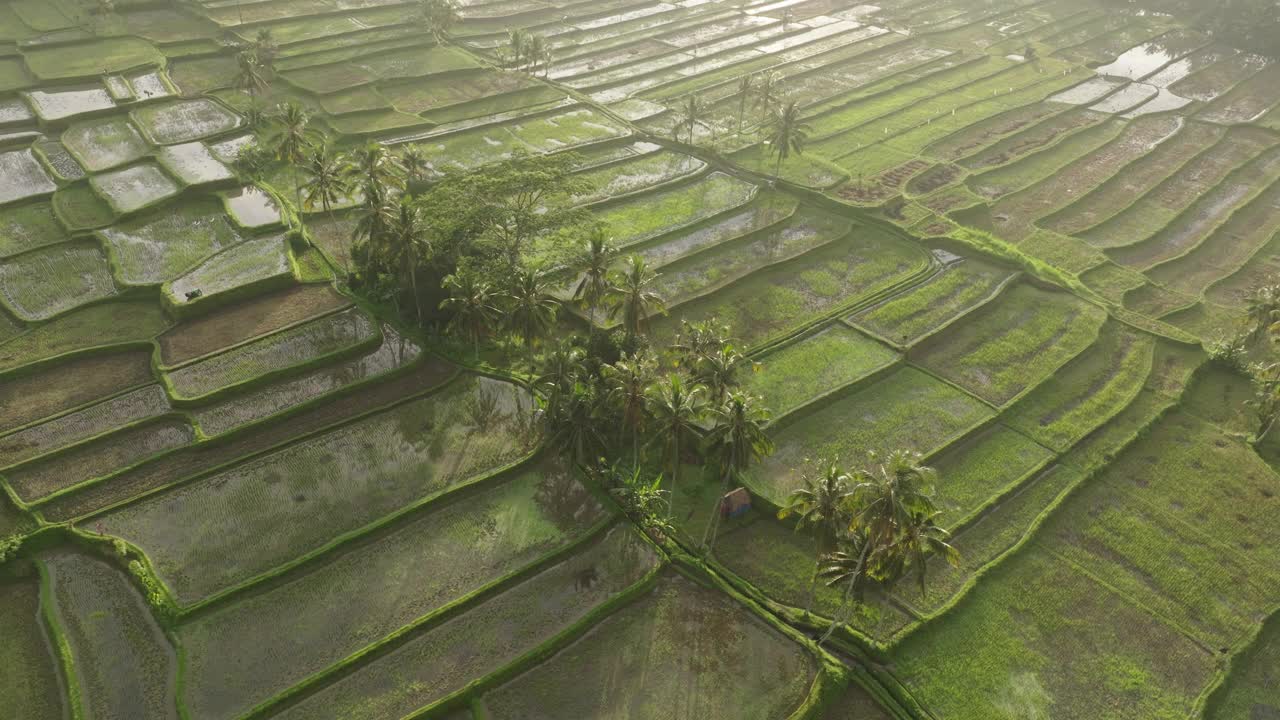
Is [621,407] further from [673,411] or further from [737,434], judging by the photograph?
[737,434]

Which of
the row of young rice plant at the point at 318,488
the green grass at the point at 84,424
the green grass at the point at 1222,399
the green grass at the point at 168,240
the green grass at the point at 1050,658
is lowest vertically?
the green grass at the point at 1050,658

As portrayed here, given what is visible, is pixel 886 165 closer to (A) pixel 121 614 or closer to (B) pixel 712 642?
(B) pixel 712 642

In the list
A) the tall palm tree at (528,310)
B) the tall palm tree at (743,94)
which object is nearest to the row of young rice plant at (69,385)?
the tall palm tree at (528,310)

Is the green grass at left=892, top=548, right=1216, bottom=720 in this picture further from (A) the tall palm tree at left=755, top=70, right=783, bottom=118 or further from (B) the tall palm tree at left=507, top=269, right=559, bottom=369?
(A) the tall palm tree at left=755, top=70, right=783, bottom=118

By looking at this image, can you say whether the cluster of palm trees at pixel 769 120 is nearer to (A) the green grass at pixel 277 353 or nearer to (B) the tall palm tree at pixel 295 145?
(B) the tall palm tree at pixel 295 145

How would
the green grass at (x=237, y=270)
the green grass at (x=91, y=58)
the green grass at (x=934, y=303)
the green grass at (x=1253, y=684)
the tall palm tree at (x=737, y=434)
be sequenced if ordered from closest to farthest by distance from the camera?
the green grass at (x=1253, y=684) < the tall palm tree at (x=737, y=434) < the green grass at (x=237, y=270) < the green grass at (x=934, y=303) < the green grass at (x=91, y=58)

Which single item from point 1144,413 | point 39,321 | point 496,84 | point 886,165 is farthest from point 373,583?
point 496,84
